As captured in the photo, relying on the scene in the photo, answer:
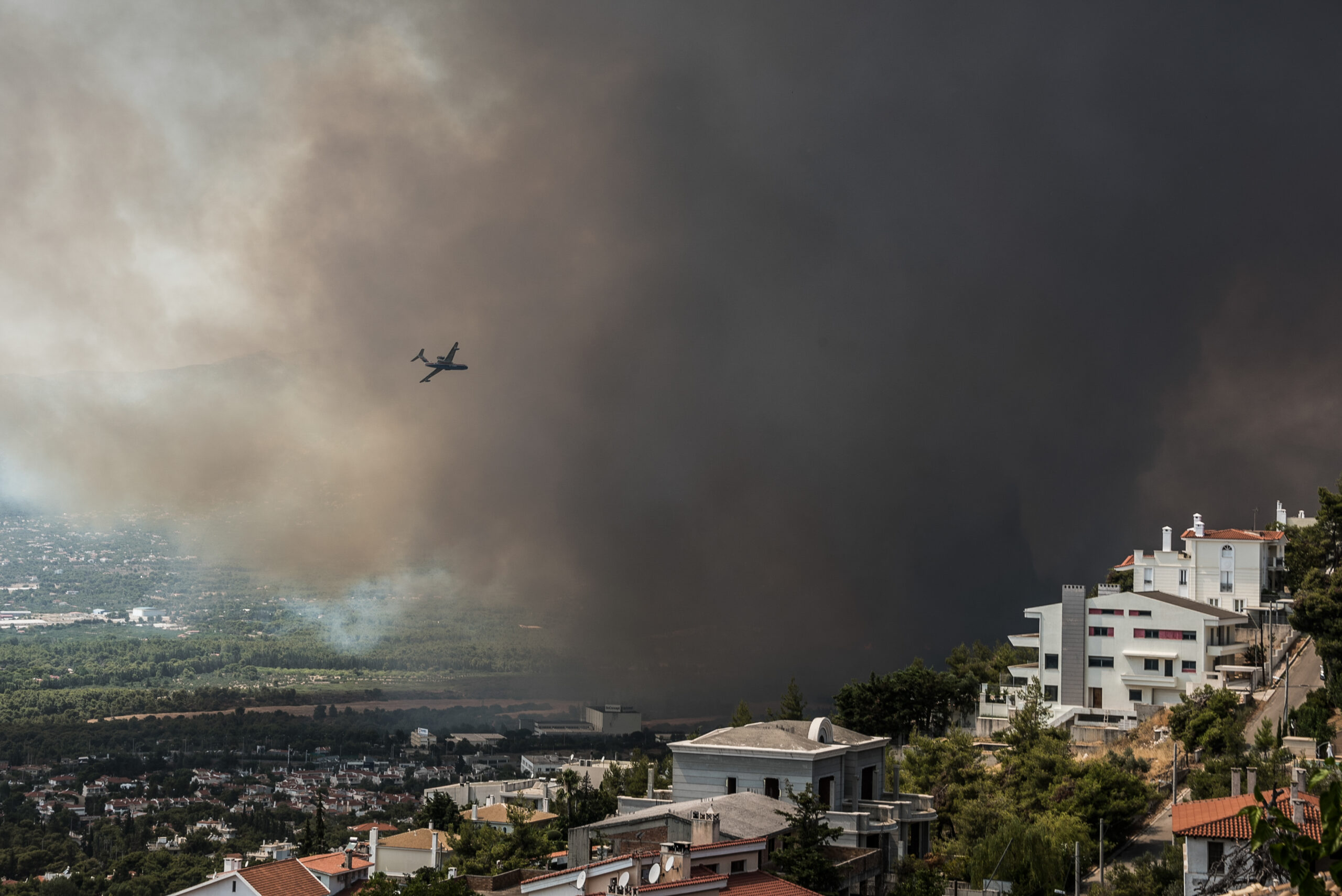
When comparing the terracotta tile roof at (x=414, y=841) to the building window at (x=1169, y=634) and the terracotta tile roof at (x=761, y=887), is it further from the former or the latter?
the building window at (x=1169, y=634)

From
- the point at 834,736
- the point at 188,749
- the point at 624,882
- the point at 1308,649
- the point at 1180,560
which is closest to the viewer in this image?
the point at 624,882

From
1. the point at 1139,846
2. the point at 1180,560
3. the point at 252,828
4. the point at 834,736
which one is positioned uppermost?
the point at 1180,560

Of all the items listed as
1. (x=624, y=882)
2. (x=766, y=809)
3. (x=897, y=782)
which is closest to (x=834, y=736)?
(x=897, y=782)

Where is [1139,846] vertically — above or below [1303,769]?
below

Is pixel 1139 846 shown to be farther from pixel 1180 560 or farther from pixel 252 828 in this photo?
pixel 252 828

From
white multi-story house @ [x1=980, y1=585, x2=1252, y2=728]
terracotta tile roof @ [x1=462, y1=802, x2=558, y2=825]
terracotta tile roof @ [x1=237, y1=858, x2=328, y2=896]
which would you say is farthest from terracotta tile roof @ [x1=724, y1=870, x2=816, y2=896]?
white multi-story house @ [x1=980, y1=585, x2=1252, y2=728]

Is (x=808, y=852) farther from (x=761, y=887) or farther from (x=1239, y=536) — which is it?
(x=1239, y=536)

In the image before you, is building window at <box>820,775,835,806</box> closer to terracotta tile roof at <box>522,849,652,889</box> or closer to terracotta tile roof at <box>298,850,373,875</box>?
terracotta tile roof at <box>522,849,652,889</box>

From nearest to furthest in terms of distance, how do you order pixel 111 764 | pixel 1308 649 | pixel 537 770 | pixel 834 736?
pixel 834 736, pixel 1308 649, pixel 537 770, pixel 111 764

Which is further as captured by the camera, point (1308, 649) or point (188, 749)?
point (188, 749)
